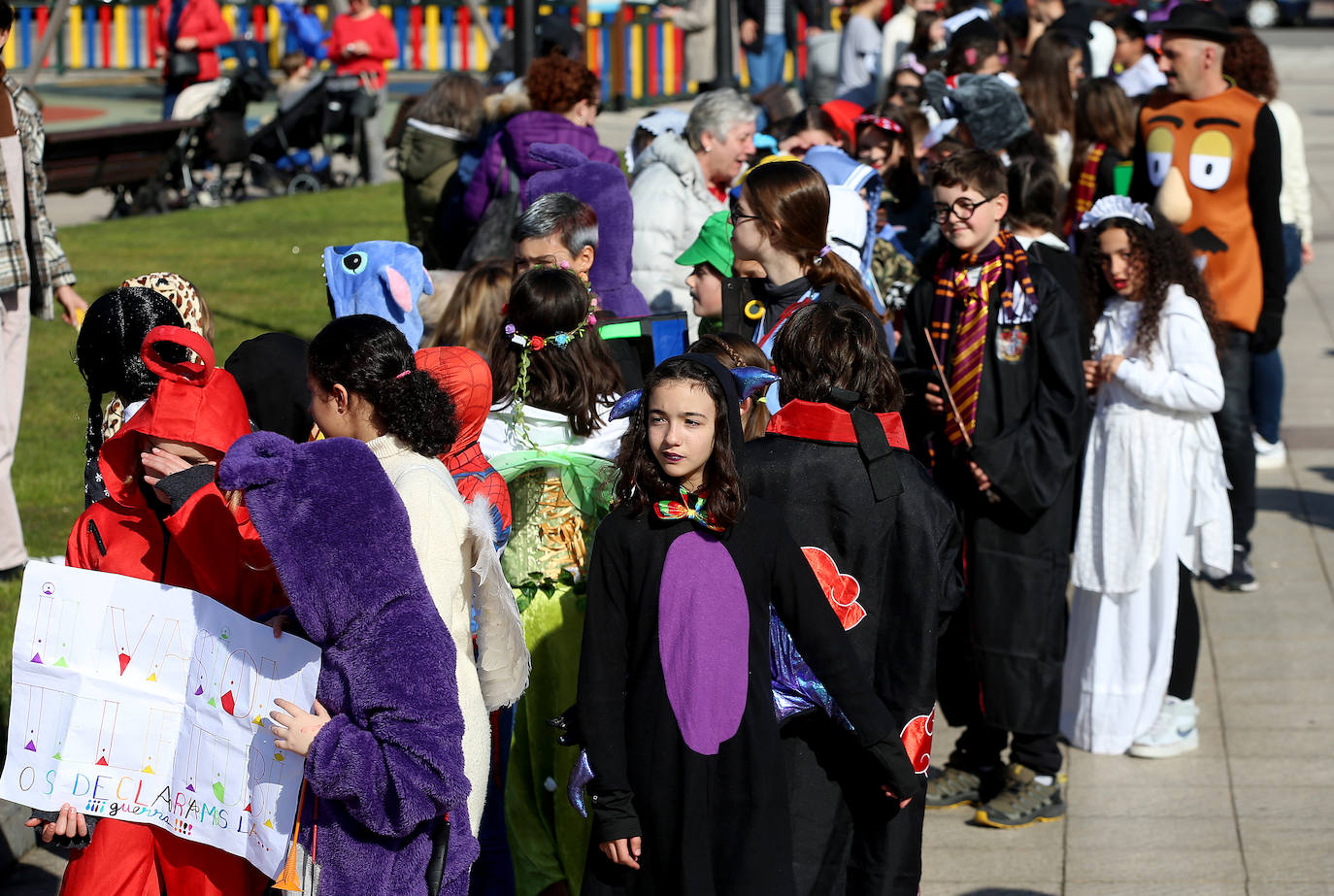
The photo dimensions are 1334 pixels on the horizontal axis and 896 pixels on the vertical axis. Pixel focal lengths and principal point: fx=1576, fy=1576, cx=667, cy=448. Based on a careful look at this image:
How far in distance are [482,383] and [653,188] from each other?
316cm

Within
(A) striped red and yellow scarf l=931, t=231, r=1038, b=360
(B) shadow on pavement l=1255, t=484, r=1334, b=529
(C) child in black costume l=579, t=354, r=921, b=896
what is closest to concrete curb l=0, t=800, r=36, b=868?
(C) child in black costume l=579, t=354, r=921, b=896

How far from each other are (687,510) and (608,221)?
2.80m

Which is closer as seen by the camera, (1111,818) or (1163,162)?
(1111,818)

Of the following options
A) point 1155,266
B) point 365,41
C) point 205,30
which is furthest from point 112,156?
point 1155,266

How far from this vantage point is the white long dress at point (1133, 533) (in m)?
5.70

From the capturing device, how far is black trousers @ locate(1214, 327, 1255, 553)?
7.03 metres

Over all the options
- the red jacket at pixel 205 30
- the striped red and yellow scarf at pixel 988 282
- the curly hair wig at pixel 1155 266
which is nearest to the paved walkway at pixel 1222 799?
the curly hair wig at pixel 1155 266

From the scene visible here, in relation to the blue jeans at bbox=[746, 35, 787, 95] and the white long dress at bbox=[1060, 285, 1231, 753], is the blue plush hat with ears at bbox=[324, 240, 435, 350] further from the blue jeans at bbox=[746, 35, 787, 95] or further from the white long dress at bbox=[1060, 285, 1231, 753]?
the blue jeans at bbox=[746, 35, 787, 95]

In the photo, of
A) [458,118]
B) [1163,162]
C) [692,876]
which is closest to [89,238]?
[458,118]

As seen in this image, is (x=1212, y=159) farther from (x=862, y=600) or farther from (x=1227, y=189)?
(x=862, y=600)

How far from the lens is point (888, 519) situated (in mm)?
3852

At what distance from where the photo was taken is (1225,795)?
5.50m

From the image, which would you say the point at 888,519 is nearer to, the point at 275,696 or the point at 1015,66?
the point at 275,696

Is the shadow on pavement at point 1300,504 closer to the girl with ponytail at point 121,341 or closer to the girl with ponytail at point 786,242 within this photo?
the girl with ponytail at point 786,242
